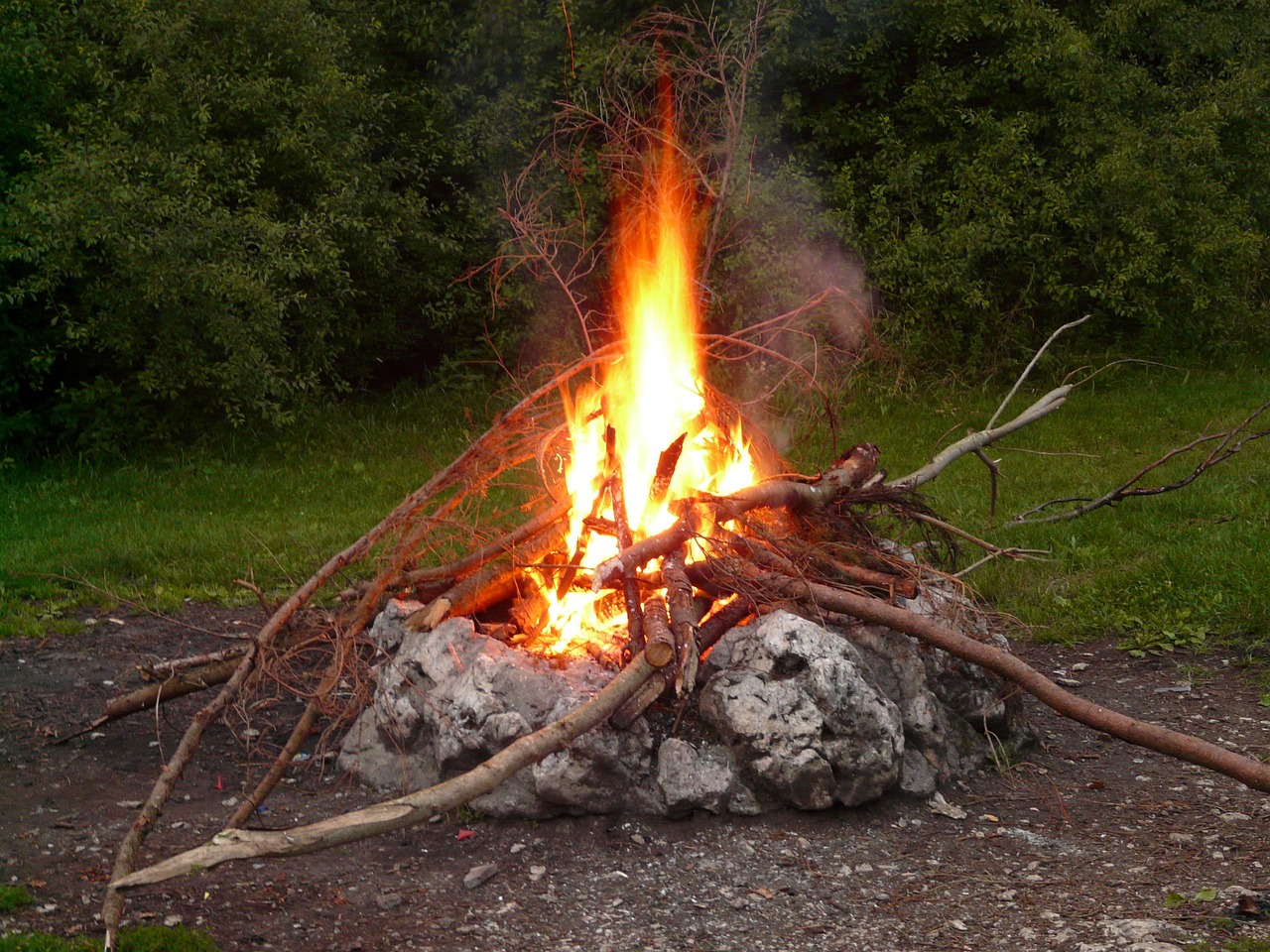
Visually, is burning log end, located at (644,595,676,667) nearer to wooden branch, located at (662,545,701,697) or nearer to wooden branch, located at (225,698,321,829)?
wooden branch, located at (662,545,701,697)

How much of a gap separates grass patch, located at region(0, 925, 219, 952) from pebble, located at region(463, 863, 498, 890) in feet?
2.32

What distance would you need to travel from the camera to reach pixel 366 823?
123 inches

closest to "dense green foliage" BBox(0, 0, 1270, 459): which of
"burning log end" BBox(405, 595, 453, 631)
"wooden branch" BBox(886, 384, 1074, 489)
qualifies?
"wooden branch" BBox(886, 384, 1074, 489)

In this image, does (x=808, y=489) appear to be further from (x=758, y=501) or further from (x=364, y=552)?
(x=364, y=552)

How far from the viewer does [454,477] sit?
16.0ft

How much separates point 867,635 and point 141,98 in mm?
7924

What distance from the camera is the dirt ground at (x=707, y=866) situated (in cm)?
348

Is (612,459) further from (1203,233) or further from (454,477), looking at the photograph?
(1203,233)

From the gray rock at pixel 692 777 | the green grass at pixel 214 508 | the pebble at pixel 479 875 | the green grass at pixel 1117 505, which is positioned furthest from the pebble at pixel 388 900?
the green grass at pixel 1117 505

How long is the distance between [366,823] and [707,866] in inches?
45.0

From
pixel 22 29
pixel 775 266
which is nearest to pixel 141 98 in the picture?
pixel 22 29

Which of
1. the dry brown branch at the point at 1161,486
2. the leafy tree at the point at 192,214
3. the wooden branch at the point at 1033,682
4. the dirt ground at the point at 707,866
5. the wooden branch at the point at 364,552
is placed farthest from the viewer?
the leafy tree at the point at 192,214

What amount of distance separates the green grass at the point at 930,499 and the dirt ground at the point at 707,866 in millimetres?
1057

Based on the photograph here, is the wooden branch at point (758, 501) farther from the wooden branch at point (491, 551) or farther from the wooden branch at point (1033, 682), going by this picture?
the wooden branch at point (491, 551)
